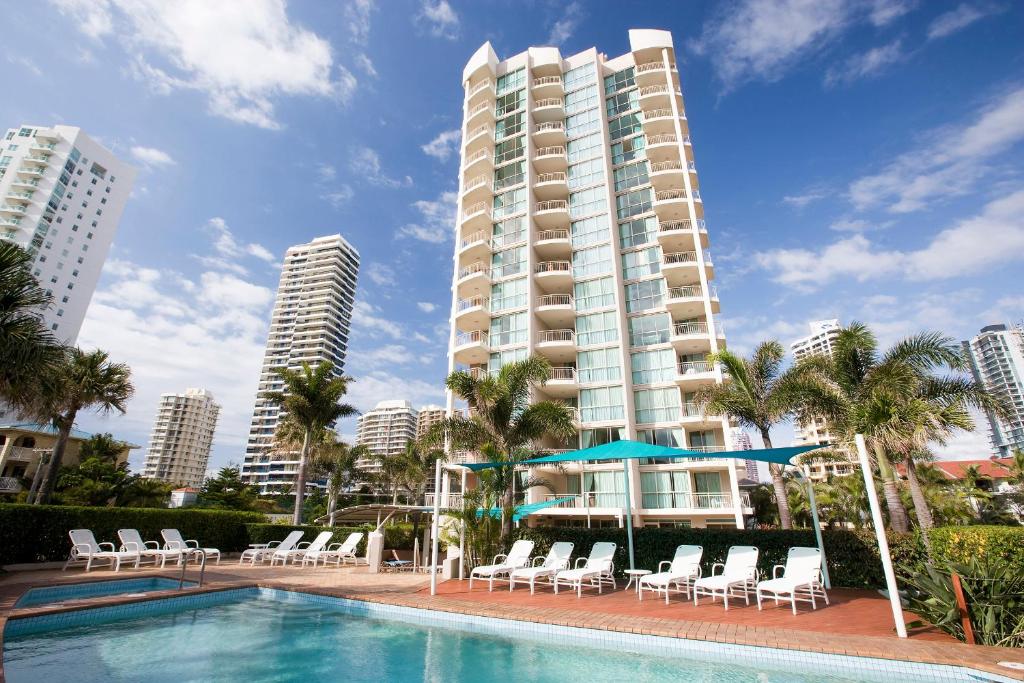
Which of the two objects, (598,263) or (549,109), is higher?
(549,109)

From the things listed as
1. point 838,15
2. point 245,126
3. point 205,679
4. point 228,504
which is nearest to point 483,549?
point 205,679

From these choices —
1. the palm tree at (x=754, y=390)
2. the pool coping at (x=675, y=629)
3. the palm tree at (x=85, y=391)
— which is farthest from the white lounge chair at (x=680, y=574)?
the palm tree at (x=85, y=391)

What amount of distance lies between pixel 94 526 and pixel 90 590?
606cm

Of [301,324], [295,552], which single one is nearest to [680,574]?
[295,552]

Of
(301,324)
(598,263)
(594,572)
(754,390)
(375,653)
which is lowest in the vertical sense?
(375,653)

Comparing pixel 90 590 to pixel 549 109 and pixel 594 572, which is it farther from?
pixel 549 109

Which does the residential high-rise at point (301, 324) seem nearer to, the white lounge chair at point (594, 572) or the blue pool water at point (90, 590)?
A: the blue pool water at point (90, 590)

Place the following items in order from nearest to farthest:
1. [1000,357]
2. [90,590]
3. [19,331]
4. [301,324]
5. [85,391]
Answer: [19,331] < [90,590] < [85,391] < [1000,357] < [301,324]

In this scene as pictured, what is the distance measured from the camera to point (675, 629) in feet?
22.3

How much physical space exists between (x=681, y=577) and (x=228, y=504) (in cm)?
5161

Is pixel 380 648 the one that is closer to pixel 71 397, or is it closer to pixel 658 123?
pixel 71 397

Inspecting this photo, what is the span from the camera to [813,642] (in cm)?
600

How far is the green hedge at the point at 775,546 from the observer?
407 inches

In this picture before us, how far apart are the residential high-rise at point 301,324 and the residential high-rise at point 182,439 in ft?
180
